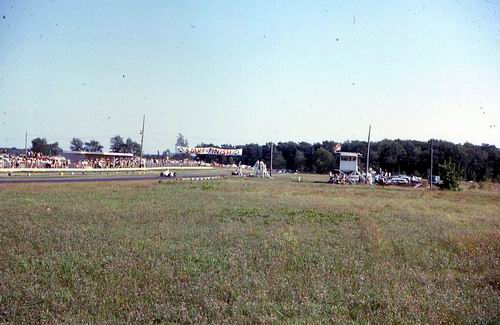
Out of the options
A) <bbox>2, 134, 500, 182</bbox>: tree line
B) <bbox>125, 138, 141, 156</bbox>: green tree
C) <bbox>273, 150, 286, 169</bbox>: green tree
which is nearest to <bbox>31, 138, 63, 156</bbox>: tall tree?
<bbox>2, 134, 500, 182</bbox>: tree line

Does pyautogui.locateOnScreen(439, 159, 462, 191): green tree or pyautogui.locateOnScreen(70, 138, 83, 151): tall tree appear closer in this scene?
pyautogui.locateOnScreen(439, 159, 462, 191): green tree

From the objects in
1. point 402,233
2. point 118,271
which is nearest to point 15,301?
point 118,271

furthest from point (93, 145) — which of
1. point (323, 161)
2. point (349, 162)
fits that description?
point (349, 162)

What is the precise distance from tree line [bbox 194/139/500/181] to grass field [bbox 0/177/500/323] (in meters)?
73.4

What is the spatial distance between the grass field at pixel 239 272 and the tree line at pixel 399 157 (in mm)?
73429

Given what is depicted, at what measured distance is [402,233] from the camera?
14.4 metres

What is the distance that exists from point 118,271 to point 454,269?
22.2 feet

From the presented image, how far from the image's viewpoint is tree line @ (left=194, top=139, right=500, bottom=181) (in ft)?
357

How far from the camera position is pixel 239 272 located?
8.42m

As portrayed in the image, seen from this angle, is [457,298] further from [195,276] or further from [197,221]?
[197,221]

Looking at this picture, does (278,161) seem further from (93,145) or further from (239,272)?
(239,272)

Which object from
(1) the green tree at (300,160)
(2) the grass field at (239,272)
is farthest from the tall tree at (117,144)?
(2) the grass field at (239,272)

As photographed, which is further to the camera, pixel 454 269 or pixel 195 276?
pixel 454 269

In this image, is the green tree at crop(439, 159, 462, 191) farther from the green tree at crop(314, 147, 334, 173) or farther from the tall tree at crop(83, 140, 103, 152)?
the tall tree at crop(83, 140, 103, 152)
